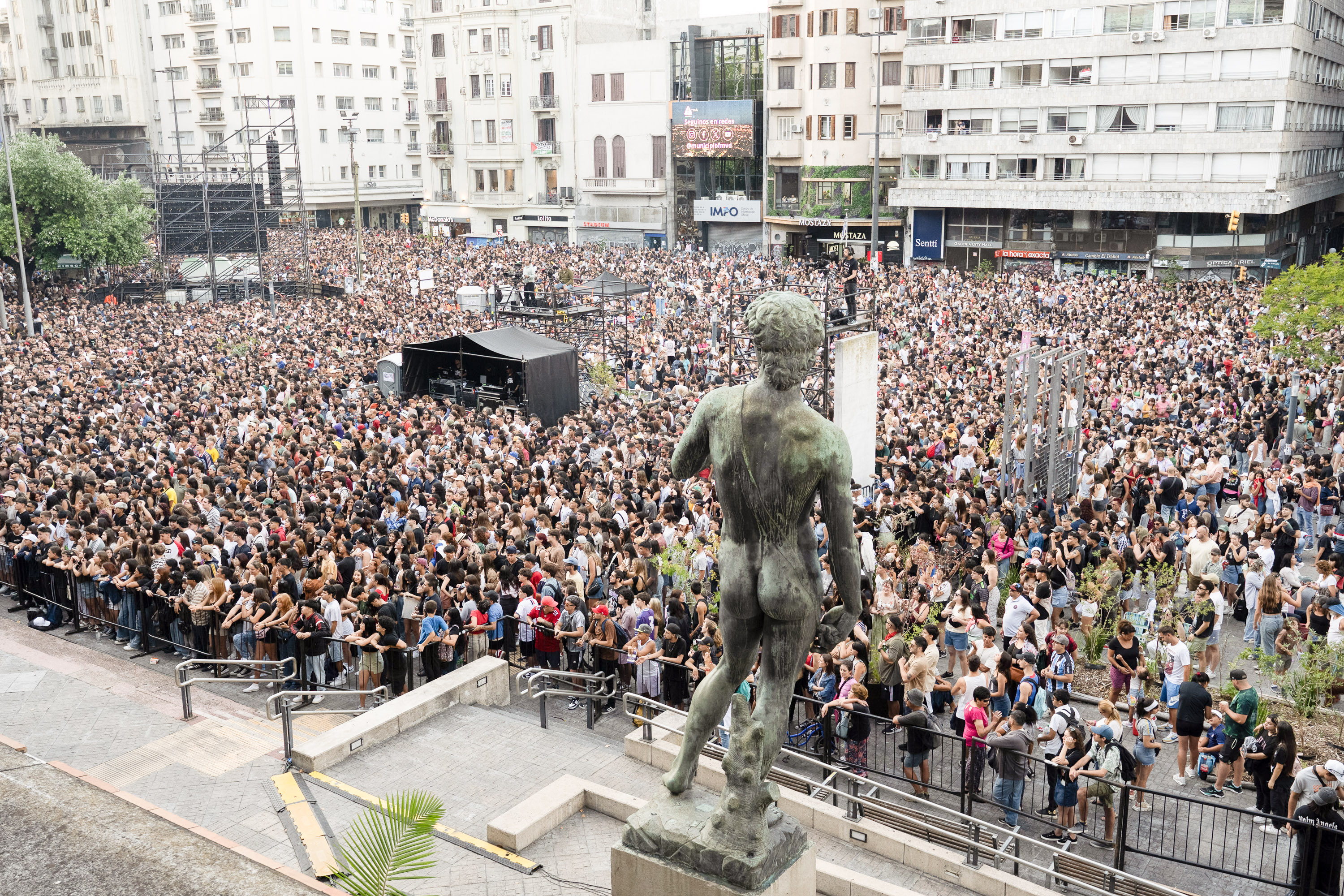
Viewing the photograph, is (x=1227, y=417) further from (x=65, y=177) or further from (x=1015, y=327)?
(x=65, y=177)

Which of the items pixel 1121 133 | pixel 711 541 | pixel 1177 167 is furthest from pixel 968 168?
pixel 711 541

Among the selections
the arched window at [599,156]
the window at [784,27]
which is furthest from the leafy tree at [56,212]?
the window at [784,27]

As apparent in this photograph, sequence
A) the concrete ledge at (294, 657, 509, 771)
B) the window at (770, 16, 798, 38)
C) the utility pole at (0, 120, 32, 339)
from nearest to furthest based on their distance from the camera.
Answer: the concrete ledge at (294, 657, 509, 771) → the utility pole at (0, 120, 32, 339) → the window at (770, 16, 798, 38)

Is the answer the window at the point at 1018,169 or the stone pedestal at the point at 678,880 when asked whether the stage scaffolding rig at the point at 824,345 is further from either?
the window at the point at 1018,169

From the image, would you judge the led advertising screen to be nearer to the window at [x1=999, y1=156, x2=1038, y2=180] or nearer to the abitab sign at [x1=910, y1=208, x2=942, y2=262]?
the abitab sign at [x1=910, y1=208, x2=942, y2=262]

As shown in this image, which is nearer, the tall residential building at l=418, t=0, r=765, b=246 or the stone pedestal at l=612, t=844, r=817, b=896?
the stone pedestal at l=612, t=844, r=817, b=896

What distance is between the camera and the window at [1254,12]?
42625 mm

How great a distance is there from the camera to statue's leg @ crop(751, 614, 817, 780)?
5.40 meters

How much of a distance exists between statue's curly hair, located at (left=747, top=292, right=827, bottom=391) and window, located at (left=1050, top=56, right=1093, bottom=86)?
47399 mm

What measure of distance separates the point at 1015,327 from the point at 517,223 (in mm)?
46907

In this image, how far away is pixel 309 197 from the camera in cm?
7881

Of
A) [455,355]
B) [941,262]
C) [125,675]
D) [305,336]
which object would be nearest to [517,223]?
[941,262]

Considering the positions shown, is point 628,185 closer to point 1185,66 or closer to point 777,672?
point 1185,66

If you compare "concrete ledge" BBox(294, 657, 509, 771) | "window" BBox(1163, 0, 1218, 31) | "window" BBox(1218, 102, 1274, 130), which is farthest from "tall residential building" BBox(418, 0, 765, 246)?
"concrete ledge" BBox(294, 657, 509, 771)
